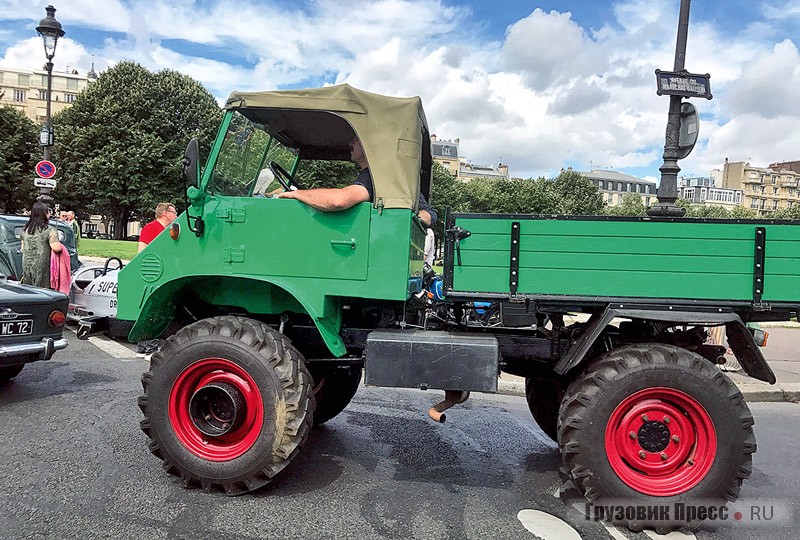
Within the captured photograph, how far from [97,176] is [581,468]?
124ft

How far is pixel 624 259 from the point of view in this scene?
11.3 ft

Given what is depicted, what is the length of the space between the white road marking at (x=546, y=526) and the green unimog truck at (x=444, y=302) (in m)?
0.26

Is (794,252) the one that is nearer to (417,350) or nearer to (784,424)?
(417,350)

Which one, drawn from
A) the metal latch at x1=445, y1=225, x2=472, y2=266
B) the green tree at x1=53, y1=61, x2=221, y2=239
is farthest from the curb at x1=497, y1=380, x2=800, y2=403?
the green tree at x1=53, y1=61, x2=221, y2=239

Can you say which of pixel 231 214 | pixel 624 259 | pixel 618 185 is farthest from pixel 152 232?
pixel 618 185

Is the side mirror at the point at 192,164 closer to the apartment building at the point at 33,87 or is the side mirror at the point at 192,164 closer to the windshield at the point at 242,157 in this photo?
the windshield at the point at 242,157

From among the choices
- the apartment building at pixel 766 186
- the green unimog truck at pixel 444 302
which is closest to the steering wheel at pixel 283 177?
the green unimog truck at pixel 444 302

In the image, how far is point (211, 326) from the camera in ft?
12.1

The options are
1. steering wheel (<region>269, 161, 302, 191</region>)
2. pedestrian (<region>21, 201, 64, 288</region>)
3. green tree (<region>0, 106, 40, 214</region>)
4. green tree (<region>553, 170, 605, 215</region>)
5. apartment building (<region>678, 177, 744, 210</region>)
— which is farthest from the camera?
apartment building (<region>678, 177, 744, 210</region>)

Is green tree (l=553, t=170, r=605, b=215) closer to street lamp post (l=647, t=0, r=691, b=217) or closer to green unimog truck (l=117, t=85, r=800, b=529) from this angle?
street lamp post (l=647, t=0, r=691, b=217)

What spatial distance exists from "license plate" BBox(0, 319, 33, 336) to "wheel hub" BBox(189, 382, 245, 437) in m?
2.81

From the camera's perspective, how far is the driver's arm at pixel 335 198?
3629mm

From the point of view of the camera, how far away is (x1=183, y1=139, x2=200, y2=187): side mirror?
358 centimetres

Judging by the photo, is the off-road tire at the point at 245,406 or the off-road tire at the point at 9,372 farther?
the off-road tire at the point at 9,372
